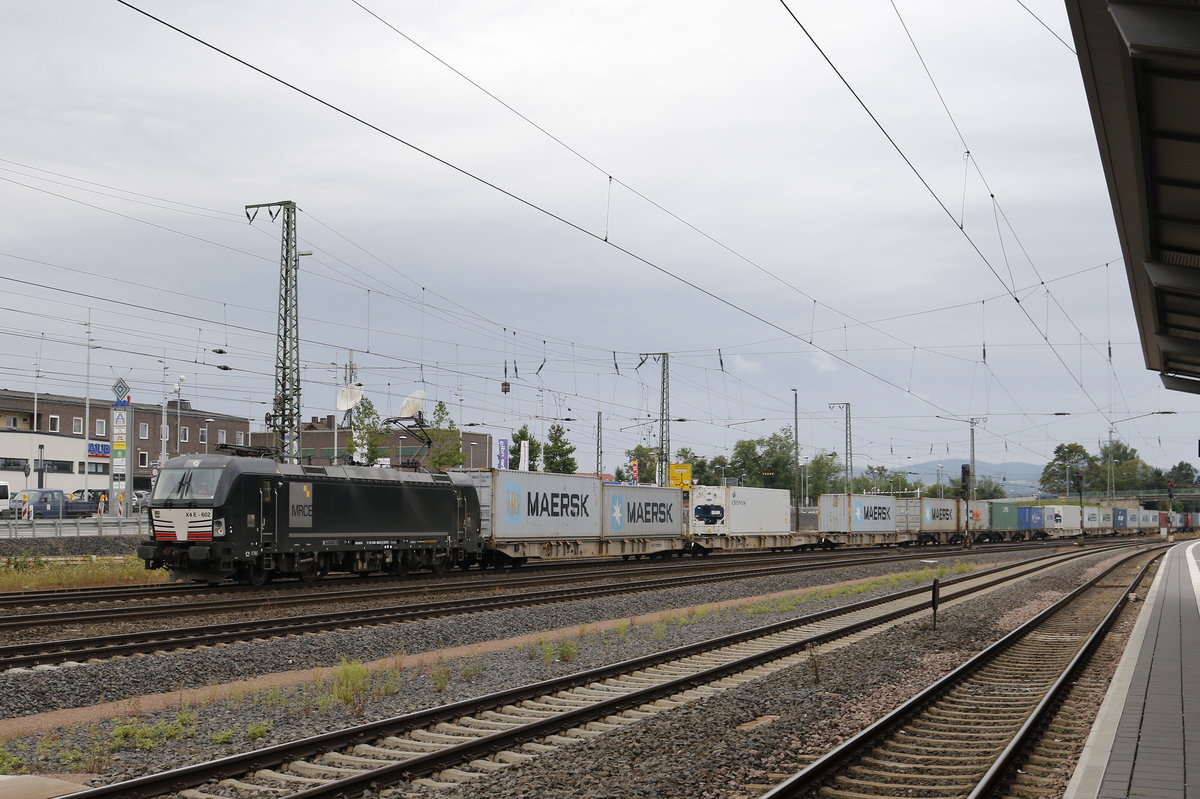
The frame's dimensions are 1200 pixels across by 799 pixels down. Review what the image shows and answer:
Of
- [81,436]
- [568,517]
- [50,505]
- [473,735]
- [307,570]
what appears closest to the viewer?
[473,735]

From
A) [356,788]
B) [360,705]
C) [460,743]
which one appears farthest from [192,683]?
[356,788]

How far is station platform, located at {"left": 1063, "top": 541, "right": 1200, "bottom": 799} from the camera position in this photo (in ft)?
23.7

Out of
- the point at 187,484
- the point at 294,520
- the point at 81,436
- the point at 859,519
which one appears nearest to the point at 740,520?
the point at 859,519

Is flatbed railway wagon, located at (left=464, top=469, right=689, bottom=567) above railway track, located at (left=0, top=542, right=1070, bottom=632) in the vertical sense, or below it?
above

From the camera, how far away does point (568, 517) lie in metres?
37.8

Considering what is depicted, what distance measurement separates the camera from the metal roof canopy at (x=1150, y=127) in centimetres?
796

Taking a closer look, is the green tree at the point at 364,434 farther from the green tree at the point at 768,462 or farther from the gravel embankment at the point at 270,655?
the green tree at the point at 768,462

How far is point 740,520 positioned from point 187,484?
31.2m

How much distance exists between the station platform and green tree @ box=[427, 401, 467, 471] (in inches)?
1789

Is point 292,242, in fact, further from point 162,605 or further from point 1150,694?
point 1150,694

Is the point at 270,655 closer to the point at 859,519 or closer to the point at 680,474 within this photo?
the point at 859,519

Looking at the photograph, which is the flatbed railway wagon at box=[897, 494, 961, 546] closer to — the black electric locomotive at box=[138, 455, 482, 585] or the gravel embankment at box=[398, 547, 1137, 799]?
the black electric locomotive at box=[138, 455, 482, 585]

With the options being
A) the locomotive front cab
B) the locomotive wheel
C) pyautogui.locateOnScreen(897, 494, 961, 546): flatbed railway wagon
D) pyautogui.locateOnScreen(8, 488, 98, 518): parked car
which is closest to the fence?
pyautogui.locateOnScreen(8, 488, 98, 518): parked car

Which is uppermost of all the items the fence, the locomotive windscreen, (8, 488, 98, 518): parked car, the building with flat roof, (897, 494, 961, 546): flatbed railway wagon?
the building with flat roof
